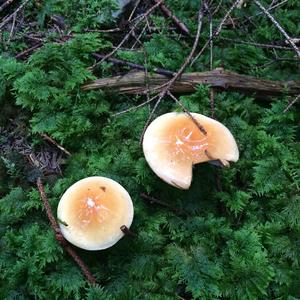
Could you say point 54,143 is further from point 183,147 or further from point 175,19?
point 175,19

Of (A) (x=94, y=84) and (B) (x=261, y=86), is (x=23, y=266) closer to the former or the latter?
(A) (x=94, y=84)

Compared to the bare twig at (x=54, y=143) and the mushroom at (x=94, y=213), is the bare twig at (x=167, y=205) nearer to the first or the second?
the mushroom at (x=94, y=213)

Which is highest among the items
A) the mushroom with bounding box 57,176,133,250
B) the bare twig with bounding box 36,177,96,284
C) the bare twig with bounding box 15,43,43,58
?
the bare twig with bounding box 15,43,43,58

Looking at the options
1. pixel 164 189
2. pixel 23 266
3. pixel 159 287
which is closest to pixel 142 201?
pixel 164 189

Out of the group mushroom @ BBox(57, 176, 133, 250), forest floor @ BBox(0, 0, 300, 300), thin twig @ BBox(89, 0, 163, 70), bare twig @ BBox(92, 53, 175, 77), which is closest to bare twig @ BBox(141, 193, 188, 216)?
forest floor @ BBox(0, 0, 300, 300)

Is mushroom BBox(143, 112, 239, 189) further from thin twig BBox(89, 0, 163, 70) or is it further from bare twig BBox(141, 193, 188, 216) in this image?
thin twig BBox(89, 0, 163, 70)

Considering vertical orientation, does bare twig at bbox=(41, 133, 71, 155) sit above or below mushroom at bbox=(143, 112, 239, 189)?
below

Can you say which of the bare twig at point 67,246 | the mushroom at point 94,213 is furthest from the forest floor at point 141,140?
the mushroom at point 94,213
